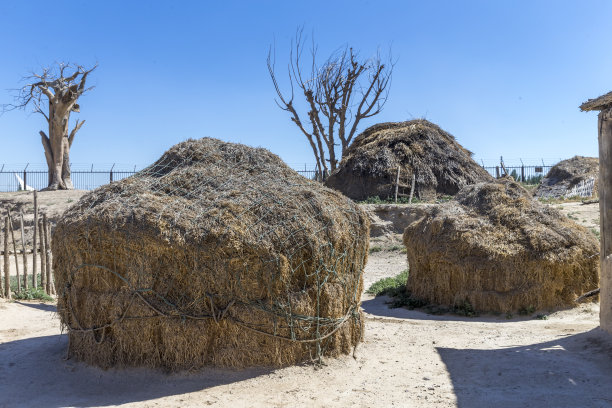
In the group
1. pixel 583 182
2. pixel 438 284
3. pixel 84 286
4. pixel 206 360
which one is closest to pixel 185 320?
pixel 206 360

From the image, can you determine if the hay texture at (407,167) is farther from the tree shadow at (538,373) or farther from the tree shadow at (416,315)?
the tree shadow at (538,373)

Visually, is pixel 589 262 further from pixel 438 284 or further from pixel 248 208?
pixel 248 208

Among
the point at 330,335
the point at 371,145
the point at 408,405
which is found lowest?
the point at 408,405

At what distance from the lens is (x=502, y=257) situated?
28.9 ft

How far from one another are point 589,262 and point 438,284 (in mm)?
2486

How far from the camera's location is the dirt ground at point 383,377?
5.11 m

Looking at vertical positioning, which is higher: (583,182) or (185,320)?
(583,182)

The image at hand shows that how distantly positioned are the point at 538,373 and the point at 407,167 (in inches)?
559

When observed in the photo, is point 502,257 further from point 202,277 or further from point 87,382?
point 87,382

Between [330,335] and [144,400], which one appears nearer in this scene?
[144,400]

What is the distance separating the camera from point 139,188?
6.43m

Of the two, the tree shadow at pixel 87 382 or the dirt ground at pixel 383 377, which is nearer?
the dirt ground at pixel 383 377

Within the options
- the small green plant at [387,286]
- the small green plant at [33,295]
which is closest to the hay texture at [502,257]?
the small green plant at [387,286]

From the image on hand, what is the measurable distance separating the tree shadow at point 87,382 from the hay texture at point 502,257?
4.52m
